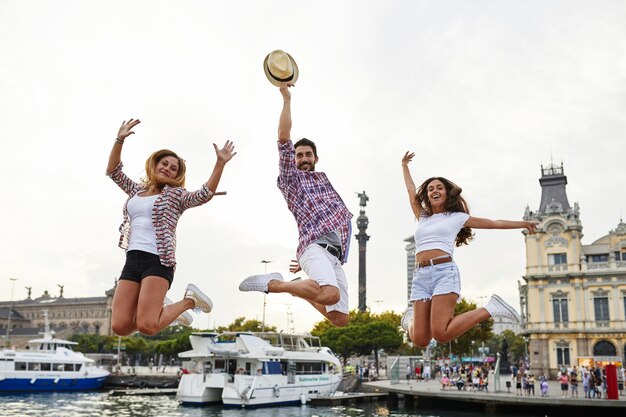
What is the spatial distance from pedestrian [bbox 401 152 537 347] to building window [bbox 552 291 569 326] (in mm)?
52531

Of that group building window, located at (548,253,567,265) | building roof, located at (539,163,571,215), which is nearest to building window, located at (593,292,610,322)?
building window, located at (548,253,567,265)

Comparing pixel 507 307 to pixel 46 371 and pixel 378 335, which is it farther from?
pixel 378 335

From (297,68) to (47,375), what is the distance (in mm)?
50365

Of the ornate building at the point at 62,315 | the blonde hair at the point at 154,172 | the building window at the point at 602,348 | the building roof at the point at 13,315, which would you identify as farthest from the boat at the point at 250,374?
the building roof at the point at 13,315

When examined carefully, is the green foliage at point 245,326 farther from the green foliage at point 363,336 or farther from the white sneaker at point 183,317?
the white sneaker at point 183,317

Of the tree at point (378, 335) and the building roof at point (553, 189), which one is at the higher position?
the building roof at point (553, 189)

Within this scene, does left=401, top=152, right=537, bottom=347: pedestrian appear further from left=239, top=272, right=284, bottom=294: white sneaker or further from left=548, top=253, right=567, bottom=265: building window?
left=548, top=253, right=567, bottom=265: building window

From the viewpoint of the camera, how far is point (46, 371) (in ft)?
160

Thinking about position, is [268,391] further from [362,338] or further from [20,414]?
[362,338]

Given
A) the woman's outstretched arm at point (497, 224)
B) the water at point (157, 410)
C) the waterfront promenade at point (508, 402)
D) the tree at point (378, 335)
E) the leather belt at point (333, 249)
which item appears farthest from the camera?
the tree at point (378, 335)

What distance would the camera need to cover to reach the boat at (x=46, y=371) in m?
46.7

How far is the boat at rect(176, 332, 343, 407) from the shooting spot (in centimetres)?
3578

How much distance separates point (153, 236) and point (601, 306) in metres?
Result: 55.2

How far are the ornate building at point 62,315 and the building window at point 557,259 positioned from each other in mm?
98536
